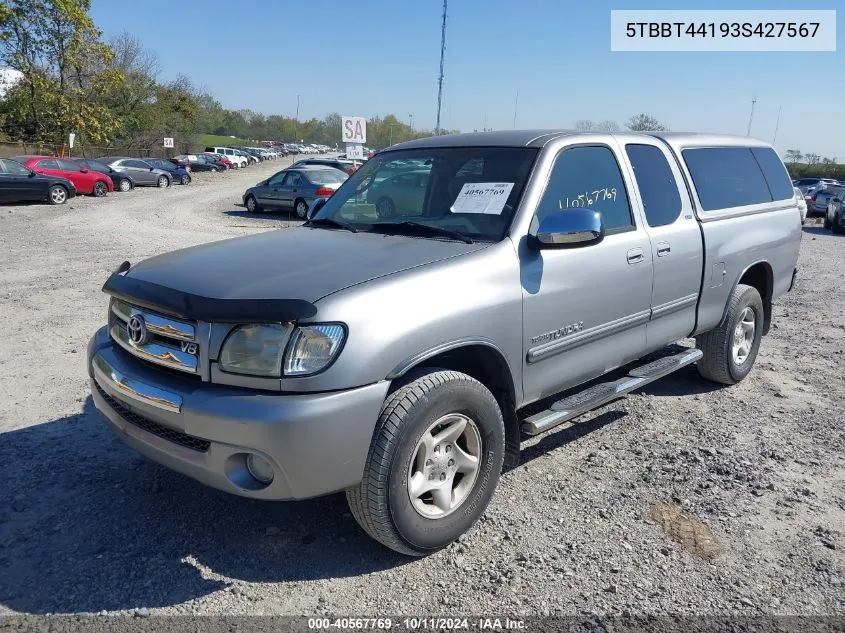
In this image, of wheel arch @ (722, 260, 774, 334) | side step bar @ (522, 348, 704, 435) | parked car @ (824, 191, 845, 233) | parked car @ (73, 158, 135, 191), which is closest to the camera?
side step bar @ (522, 348, 704, 435)

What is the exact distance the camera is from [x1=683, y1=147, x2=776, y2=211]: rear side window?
5043mm

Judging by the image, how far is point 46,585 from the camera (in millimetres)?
2914

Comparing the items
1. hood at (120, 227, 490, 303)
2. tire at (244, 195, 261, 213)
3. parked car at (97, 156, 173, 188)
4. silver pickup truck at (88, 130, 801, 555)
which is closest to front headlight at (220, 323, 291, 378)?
silver pickup truck at (88, 130, 801, 555)

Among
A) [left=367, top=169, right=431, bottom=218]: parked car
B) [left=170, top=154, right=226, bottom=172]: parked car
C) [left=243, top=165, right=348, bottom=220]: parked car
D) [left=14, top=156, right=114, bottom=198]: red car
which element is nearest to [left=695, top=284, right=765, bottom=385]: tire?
[left=367, top=169, right=431, bottom=218]: parked car

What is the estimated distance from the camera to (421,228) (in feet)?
12.4

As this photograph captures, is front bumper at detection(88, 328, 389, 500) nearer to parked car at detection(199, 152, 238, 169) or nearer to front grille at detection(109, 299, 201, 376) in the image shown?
front grille at detection(109, 299, 201, 376)

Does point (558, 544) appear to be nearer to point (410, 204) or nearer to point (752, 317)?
point (410, 204)

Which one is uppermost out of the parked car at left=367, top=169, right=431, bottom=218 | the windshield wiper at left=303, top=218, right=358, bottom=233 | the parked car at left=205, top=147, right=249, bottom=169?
the parked car at left=205, top=147, right=249, bottom=169

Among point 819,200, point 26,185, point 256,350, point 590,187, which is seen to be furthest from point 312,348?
point 819,200

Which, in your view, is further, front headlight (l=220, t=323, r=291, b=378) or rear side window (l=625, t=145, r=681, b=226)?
rear side window (l=625, t=145, r=681, b=226)

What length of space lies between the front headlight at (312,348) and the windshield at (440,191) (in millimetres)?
1162

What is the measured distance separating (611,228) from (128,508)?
3110 mm

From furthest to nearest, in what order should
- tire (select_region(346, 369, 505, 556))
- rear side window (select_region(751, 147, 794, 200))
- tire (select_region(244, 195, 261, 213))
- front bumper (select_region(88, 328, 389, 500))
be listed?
tire (select_region(244, 195, 261, 213)) → rear side window (select_region(751, 147, 794, 200)) → tire (select_region(346, 369, 505, 556)) → front bumper (select_region(88, 328, 389, 500))

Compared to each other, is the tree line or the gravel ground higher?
the tree line
